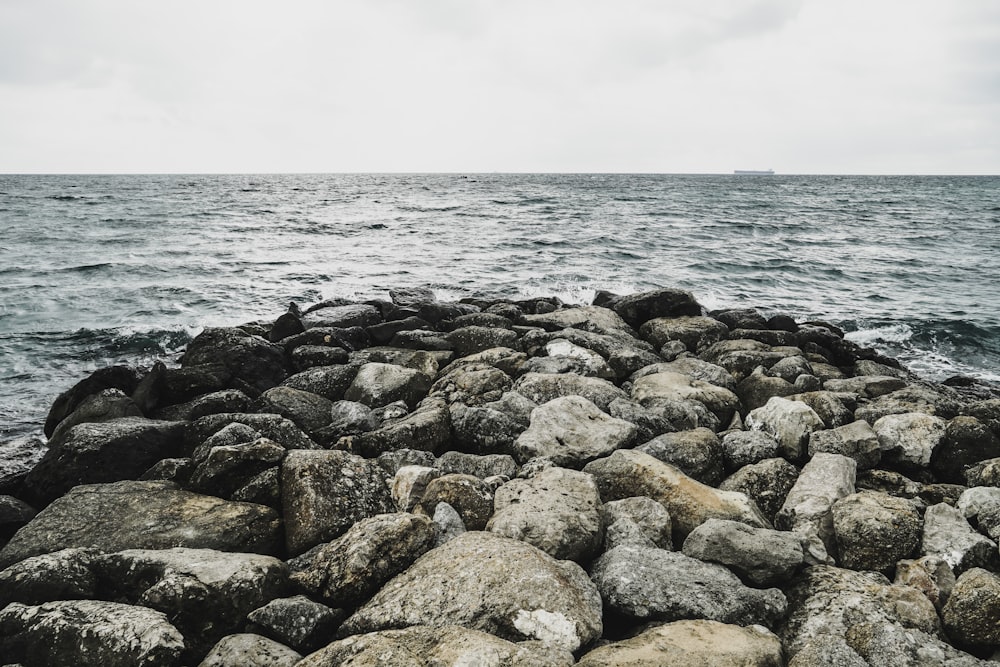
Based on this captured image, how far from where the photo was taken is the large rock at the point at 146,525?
3752mm

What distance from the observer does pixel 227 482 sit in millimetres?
4273

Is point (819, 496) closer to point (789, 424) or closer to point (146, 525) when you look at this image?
point (789, 424)

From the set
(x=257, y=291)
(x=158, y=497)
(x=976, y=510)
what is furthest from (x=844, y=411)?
(x=257, y=291)

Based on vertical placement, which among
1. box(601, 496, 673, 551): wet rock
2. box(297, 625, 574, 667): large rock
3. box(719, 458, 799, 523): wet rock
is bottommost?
box(719, 458, 799, 523): wet rock

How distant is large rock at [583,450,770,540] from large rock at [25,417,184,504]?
3.82m

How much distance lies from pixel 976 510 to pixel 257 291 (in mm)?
15434

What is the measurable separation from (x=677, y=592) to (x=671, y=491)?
1231 mm

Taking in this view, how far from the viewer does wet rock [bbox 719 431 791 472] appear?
5.23m

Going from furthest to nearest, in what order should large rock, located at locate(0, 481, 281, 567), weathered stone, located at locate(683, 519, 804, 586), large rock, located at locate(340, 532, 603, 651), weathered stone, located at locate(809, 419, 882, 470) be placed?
weathered stone, located at locate(809, 419, 882, 470), large rock, located at locate(0, 481, 281, 567), weathered stone, located at locate(683, 519, 804, 586), large rock, located at locate(340, 532, 603, 651)

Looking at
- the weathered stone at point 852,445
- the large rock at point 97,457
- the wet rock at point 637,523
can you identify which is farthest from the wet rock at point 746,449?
the large rock at point 97,457

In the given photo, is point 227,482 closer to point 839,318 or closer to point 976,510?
point 976,510

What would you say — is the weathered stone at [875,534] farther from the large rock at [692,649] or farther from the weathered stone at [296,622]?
the weathered stone at [296,622]

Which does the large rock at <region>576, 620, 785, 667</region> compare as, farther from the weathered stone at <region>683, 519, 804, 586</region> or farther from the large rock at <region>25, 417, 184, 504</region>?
the large rock at <region>25, 417, 184, 504</region>

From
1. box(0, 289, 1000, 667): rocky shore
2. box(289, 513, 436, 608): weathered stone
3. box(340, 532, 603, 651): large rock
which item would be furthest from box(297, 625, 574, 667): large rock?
box(289, 513, 436, 608): weathered stone
